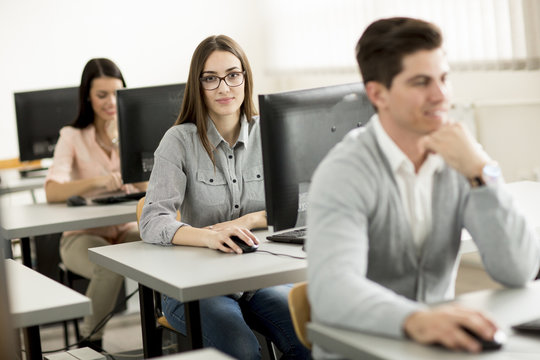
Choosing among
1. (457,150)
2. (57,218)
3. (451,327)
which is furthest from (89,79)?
(451,327)

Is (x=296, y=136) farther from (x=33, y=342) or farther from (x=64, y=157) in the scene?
(x=64, y=157)

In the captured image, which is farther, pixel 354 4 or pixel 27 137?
pixel 354 4

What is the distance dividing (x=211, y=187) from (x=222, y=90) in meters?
0.31

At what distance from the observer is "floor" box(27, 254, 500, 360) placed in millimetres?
3805

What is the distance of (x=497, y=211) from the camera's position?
1691 millimetres

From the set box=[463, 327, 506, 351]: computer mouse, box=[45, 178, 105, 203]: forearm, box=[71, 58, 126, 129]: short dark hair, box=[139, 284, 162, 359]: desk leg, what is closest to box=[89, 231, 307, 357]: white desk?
box=[139, 284, 162, 359]: desk leg

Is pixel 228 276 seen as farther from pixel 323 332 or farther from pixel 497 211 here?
pixel 497 211

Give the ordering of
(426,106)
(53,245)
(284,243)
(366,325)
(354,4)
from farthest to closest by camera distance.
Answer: (354,4) < (53,245) < (284,243) < (426,106) < (366,325)

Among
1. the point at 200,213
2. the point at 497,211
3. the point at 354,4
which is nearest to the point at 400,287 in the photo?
the point at 497,211

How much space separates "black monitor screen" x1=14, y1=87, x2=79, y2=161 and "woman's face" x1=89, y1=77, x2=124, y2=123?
0.50m

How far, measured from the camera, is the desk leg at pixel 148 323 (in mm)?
2449

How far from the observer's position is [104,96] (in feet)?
12.0

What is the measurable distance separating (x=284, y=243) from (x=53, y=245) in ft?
6.52

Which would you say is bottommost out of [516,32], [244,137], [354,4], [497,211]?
[497,211]
